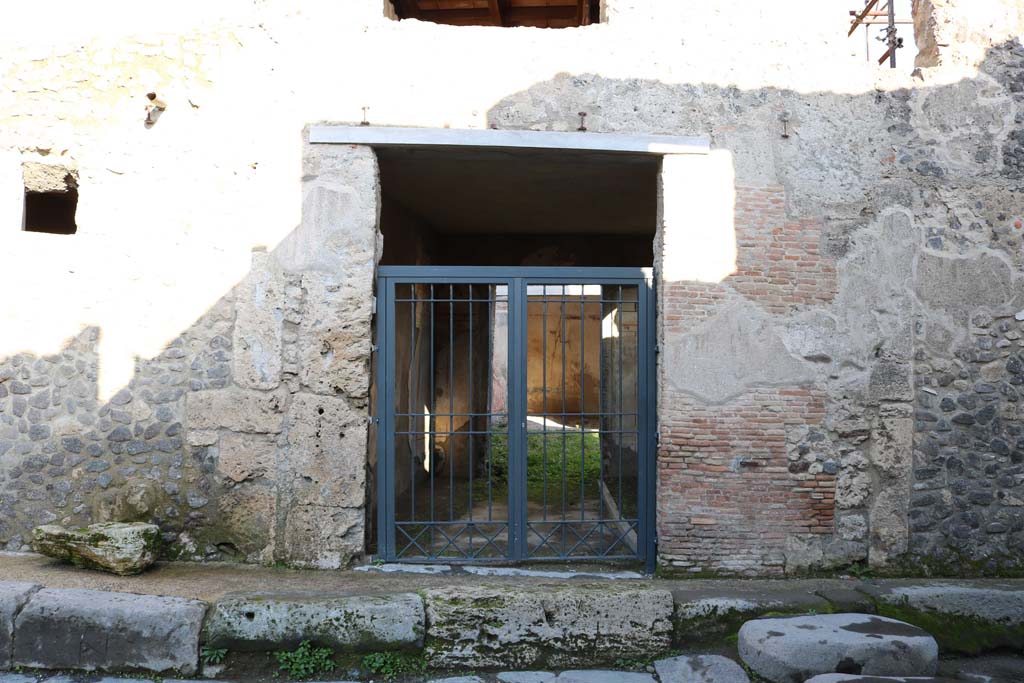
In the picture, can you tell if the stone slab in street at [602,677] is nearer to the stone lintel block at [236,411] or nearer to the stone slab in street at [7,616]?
the stone lintel block at [236,411]

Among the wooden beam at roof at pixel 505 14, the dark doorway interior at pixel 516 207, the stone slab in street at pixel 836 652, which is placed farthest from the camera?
the wooden beam at roof at pixel 505 14

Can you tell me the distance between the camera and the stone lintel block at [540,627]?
12.7 ft

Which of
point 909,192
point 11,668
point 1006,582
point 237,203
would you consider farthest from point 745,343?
point 11,668

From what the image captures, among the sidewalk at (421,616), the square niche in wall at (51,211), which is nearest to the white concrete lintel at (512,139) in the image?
the square niche in wall at (51,211)

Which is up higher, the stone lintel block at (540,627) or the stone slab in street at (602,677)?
the stone lintel block at (540,627)

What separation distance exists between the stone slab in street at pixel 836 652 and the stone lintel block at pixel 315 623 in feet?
6.00

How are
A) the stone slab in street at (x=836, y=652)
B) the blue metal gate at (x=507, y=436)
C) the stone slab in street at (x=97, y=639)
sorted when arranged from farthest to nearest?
the blue metal gate at (x=507, y=436) < the stone slab in street at (x=97, y=639) < the stone slab in street at (x=836, y=652)

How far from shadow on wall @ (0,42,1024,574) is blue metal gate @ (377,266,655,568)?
0.27 metres

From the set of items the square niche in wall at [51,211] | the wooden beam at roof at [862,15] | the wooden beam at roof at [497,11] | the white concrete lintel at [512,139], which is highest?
the wooden beam at roof at [862,15]

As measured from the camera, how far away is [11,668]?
3666mm

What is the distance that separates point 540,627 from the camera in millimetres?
3910

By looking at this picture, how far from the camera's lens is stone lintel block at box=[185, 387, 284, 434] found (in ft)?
15.0

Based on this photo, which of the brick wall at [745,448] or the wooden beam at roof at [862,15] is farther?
the wooden beam at roof at [862,15]

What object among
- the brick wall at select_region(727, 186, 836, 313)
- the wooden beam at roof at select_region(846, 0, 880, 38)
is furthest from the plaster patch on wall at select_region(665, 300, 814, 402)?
the wooden beam at roof at select_region(846, 0, 880, 38)
